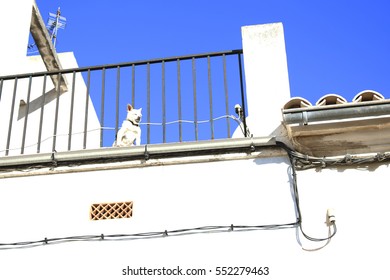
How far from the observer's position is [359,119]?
445 centimetres

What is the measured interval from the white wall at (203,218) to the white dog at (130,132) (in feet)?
2.09

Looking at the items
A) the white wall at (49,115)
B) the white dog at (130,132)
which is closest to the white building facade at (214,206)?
the white dog at (130,132)

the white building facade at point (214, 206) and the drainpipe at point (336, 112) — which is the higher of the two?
the drainpipe at point (336, 112)

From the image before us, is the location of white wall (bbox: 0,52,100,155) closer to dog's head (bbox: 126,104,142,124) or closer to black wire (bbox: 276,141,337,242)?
dog's head (bbox: 126,104,142,124)

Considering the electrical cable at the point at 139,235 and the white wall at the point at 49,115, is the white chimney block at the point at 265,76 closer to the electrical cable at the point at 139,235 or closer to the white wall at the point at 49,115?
the electrical cable at the point at 139,235

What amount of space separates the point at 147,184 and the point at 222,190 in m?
0.66

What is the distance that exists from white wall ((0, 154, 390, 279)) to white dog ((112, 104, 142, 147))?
637mm

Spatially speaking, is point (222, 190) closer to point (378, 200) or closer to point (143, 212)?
point (143, 212)

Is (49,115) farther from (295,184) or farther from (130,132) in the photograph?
(295,184)

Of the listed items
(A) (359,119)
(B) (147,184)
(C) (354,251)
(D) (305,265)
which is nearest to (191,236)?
(B) (147,184)

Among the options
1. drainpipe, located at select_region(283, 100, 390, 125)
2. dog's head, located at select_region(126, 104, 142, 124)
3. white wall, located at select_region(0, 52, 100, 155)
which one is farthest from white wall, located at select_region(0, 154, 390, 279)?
white wall, located at select_region(0, 52, 100, 155)

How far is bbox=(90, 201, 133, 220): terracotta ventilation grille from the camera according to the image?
4.61 m

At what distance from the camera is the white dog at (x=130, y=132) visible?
5.41 meters

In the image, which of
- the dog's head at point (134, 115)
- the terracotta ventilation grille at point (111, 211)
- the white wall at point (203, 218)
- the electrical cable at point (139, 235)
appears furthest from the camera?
the dog's head at point (134, 115)
